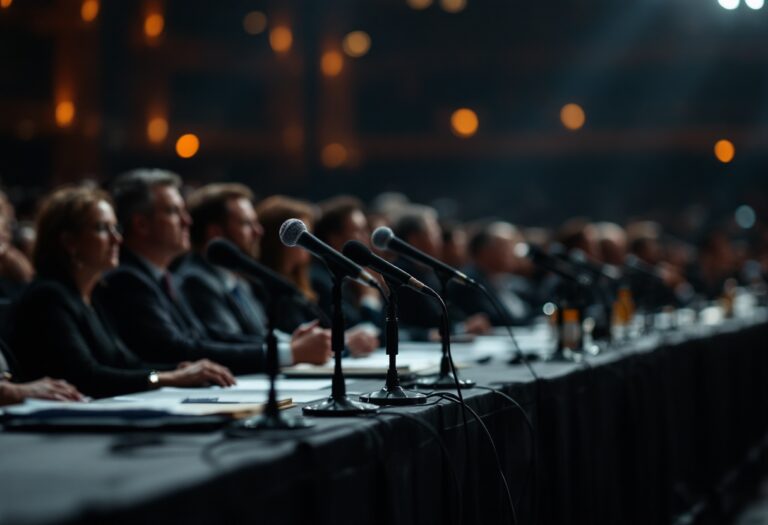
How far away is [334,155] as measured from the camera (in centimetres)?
1404

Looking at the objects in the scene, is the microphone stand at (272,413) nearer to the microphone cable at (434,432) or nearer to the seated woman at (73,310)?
the microphone cable at (434,432)

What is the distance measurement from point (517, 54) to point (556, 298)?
36.0 ft

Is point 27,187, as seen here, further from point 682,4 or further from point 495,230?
point 682,4

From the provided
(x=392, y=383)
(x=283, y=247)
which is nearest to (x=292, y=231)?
(x=392, y=383)

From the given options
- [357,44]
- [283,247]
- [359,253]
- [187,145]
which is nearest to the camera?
[359,253]

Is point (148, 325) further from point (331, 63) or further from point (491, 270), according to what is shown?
point (331, 63)

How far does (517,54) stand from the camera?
14211 mm

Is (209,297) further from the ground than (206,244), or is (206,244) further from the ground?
(206,244)

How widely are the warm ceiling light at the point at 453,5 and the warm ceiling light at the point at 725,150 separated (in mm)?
3623

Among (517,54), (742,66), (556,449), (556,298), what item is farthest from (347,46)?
(556,449)

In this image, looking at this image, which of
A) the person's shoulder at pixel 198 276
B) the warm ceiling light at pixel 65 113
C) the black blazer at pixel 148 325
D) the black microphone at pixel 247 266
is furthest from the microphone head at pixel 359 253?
the warm ceiling light at pixel 65 113

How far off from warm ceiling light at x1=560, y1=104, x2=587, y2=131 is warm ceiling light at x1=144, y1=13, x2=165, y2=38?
17.0 feet

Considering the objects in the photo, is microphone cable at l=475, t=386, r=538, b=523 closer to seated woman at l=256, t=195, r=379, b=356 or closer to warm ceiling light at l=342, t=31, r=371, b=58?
seated woman at l=256, t=195, r=379, b=356

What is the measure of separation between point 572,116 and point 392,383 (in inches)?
503
